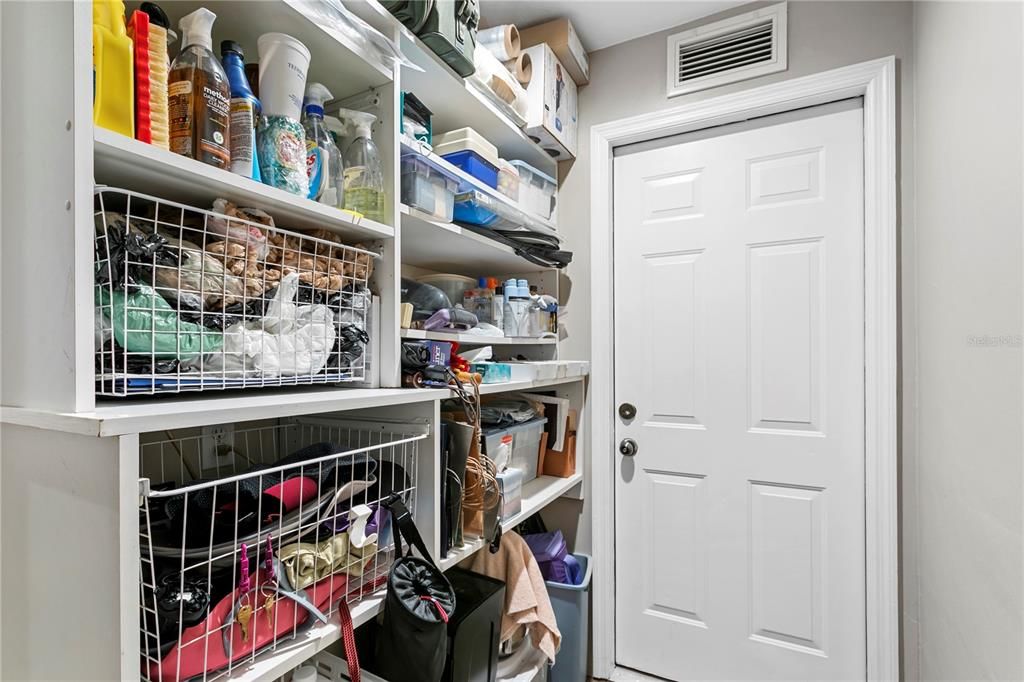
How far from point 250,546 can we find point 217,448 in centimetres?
45

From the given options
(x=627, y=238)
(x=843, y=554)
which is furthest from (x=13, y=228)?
(x=843, y=554)

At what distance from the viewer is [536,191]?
6.04ft

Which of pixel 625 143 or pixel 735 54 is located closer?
pixel 735 54

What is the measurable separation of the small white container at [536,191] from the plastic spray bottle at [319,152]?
810mm

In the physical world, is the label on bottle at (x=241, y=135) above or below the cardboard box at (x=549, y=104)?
below

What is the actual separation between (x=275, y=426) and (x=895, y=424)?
Result: 1734mm

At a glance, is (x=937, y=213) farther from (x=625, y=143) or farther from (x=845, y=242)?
(x=625, y=143)

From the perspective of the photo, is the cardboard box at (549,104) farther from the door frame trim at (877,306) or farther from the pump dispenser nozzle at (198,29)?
the pump dispenser nozzle at (198,29)

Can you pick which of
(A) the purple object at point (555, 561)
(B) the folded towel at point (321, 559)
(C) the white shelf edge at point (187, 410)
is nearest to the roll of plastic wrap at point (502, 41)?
(C) the white shelf edge at point (187, 410)

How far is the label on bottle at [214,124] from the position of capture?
750mm

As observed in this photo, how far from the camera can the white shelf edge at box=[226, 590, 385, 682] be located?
0.70 m

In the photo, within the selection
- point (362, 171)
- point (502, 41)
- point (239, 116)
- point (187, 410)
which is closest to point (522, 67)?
point (502, 41)

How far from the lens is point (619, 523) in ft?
6.54

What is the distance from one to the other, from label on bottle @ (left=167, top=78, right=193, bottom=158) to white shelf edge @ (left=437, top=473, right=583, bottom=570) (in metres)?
0.87
